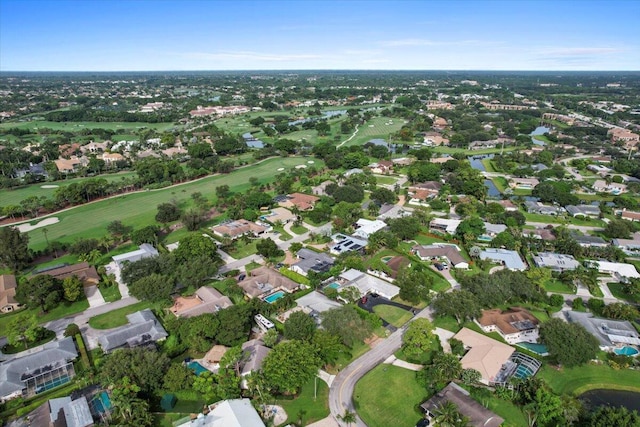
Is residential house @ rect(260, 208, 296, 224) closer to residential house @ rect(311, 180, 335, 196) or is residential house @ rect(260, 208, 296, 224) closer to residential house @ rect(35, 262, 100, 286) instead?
→ residential house @ rect(311, 180, 335, 196)

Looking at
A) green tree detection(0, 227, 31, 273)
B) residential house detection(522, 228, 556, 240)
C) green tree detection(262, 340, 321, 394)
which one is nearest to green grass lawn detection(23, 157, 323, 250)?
green tree detection(0, 227, 31, 273)

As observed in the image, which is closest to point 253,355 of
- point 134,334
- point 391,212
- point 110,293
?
point 134,334

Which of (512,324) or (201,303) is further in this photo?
(201,303)

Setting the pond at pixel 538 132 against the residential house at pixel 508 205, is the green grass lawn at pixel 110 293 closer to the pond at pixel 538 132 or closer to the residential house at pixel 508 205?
the residential house at pixel 508 205

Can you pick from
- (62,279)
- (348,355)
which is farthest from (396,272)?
(62,279)

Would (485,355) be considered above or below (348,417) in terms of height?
above

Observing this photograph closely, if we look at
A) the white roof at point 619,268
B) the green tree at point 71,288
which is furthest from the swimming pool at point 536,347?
the green tree at point 71,288

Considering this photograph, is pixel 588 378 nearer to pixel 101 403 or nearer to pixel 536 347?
pixel 536 347
